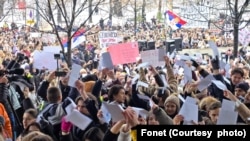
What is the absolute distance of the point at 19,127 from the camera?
759cm

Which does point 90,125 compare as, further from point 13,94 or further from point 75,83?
point 13,94

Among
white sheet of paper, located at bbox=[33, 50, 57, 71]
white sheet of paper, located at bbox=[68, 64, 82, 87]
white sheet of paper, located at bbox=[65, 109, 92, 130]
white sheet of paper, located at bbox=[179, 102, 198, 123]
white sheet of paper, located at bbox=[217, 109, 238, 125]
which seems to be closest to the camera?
white sheet of paper, located at bbox=[217, 109, 238, 125]

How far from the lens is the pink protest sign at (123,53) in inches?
344

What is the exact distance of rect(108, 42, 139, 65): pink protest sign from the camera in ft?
28.7

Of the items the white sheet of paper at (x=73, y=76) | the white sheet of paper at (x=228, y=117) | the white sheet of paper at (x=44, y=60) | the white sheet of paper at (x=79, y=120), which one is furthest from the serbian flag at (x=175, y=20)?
the white sheet of paper at (x=228, y=117)

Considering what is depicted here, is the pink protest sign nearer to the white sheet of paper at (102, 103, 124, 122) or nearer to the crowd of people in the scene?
the crowd of people

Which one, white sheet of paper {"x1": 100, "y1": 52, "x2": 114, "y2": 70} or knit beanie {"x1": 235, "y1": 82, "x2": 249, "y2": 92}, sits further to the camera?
white sheet of paper {"x1": 100, "y1": 52, "x2": 114, "y2": 70}

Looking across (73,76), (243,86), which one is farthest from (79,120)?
(243,86)

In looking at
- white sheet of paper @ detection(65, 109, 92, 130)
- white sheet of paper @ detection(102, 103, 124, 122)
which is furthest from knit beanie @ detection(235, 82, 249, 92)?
white sheet of paper @ detection(102, 103, 124, 122)

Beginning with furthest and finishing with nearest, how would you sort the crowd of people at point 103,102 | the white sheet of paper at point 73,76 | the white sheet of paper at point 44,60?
1. the white sheet of paper at point 44,60
2. the white sheet of paper at point 73,76
3. the crowd of people at point 103,102

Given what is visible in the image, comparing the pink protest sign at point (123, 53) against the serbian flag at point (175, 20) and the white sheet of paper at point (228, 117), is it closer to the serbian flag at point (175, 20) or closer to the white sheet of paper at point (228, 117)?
→ the white sheet of paper at point (228, 117)

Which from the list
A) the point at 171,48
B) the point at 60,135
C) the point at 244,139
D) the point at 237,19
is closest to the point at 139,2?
the point at 171,48

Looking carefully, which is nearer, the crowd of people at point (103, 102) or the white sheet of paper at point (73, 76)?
the crowd of people at point (103, 102)

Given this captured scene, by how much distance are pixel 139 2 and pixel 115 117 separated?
3483 cm
